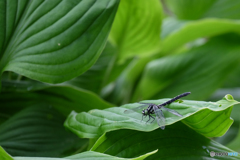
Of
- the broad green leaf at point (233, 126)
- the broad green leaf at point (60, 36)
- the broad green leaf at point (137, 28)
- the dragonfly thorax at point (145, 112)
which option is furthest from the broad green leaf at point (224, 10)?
the dragonfly thorax at point (145, 112)

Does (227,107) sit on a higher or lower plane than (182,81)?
higher

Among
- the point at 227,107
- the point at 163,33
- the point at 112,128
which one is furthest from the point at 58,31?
the point at 163,33

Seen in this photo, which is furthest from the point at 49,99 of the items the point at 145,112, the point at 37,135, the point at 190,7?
the point at 190,7

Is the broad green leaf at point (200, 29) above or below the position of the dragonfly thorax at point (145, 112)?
above

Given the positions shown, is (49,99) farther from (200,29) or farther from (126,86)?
(200,29)

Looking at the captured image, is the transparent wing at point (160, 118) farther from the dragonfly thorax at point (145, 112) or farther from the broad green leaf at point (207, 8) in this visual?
the broad green leaf at point (207, 8)

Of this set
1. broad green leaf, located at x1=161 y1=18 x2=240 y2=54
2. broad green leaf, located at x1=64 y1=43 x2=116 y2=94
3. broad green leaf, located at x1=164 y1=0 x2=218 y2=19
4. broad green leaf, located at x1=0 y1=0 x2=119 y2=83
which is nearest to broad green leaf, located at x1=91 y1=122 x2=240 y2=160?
broad green leaf, located at x1=0 y1=0 x2=119 y2=83

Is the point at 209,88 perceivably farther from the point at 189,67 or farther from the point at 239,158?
the point at 239,158
